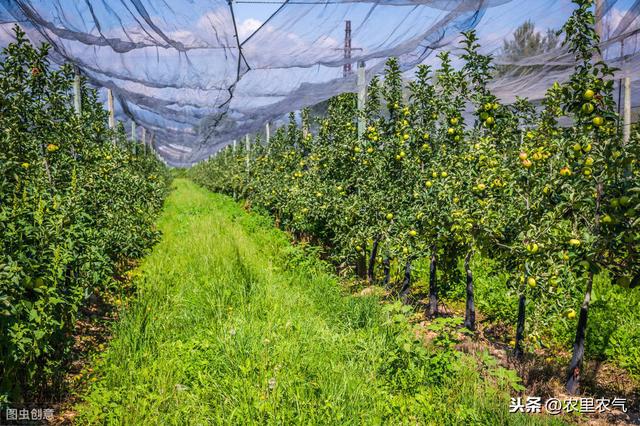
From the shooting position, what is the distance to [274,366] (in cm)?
292

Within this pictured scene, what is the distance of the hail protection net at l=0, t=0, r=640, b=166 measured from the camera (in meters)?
4.50

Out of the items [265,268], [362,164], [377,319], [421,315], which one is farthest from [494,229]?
[265,268]

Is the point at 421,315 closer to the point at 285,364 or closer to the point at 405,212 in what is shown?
the point at 405,212

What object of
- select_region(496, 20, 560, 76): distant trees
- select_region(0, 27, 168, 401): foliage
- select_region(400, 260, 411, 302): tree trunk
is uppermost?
select_region(496, 20, 560, 76): distant trees

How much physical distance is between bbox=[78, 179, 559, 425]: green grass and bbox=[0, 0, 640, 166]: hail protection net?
321 centimetres

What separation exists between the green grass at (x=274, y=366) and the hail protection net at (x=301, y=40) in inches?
126

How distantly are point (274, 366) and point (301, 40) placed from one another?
4.37 metres

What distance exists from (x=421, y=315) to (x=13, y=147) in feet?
13.5

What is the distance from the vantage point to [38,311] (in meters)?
2.64

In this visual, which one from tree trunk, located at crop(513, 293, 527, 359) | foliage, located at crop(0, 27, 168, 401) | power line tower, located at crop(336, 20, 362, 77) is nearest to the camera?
foliage, located at crop(0, 27, 168, 401)

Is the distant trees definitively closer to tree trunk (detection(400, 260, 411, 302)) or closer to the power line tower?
the power line tower

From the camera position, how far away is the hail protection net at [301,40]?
177 inches

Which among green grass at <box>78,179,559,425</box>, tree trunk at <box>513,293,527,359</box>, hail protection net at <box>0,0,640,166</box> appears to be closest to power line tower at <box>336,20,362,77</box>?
hail protection net at <box>0,0,640,166</box>

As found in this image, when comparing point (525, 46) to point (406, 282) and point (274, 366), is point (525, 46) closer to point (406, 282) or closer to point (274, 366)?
point (406, 282)
